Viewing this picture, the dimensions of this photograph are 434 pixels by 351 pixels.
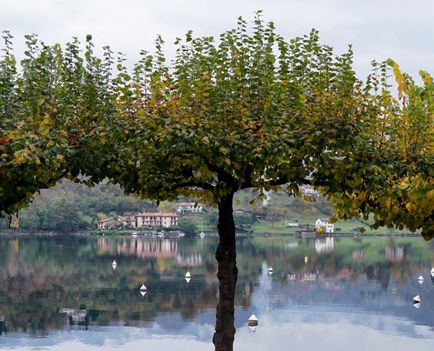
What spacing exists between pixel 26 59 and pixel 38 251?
16418 centimetres

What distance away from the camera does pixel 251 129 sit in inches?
1046

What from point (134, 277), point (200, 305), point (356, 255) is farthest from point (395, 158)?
Result: point (356, 255)

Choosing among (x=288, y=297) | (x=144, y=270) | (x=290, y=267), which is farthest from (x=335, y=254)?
(x=288, y=297)

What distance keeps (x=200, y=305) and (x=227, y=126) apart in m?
71.3

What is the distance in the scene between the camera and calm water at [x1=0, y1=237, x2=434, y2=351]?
244 ft

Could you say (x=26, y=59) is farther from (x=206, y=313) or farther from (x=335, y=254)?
(x=335, y=254)

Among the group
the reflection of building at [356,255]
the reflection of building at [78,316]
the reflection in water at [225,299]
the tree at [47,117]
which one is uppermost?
the tree at [47,117]

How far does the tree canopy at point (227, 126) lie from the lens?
25.5m

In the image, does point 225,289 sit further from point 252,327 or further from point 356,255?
point 356,255

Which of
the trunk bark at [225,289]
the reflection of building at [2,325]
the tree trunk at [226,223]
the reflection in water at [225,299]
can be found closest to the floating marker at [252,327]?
the reflection of building at [2,325]

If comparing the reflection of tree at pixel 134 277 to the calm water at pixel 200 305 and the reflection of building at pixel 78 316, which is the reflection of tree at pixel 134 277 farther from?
the reflection of building at pixel 78 316

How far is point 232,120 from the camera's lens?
26.5 meters

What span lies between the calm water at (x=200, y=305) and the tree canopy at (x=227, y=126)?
45.3 metres

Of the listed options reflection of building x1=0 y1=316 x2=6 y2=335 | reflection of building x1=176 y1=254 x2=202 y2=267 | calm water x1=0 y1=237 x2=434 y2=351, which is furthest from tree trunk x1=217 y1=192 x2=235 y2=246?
reflection of building x1=176 y1=254 x2=202 y2=267
